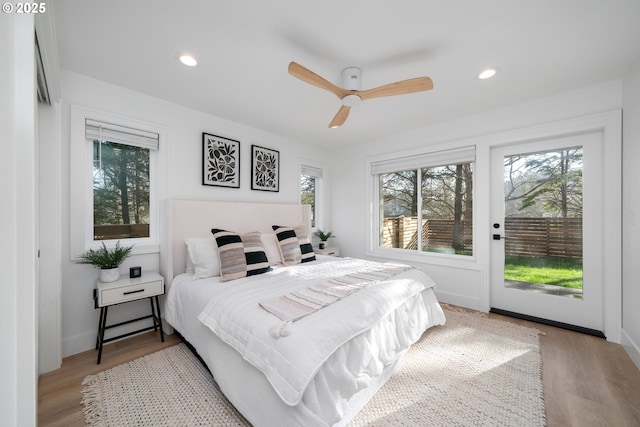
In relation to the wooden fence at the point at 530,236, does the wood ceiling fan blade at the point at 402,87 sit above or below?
above

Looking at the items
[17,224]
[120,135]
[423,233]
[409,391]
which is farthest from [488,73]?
[120,135]

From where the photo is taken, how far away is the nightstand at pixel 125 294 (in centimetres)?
204

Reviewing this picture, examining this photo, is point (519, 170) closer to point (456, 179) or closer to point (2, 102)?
point (456, 179)

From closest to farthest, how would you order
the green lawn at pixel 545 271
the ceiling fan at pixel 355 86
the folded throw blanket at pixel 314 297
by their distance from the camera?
1. the folded throw blanket at pixel 314 297
2. the ceiling fan at pixel 355 86
3. the green lawn at pixel 545 271

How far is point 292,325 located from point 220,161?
2.36 meters

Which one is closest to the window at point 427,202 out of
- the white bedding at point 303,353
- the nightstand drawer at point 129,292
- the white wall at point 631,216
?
the white wall at point 631,216

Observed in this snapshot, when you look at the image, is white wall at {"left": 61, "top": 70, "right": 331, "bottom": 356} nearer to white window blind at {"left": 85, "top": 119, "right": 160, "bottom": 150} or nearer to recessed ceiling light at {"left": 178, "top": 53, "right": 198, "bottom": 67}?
white window blind at {"left": 85, "top": 119, "right": 160, "bottom": 150}

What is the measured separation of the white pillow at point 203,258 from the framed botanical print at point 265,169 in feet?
3.87

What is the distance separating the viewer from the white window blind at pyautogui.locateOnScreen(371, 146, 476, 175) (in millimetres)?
3186

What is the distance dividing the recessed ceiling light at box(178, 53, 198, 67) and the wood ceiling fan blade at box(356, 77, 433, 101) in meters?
1.32

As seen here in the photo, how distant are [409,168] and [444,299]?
1.87 m

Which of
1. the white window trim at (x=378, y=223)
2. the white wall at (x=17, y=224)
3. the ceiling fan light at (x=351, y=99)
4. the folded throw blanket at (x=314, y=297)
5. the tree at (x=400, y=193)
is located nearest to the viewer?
the white wall at (x=17, y=224)

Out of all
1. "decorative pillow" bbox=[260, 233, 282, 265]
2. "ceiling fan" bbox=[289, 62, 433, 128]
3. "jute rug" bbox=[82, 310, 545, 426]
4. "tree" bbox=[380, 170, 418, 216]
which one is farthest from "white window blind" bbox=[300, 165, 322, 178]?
"jute rug" bbox=[82, 310, 545, 426]

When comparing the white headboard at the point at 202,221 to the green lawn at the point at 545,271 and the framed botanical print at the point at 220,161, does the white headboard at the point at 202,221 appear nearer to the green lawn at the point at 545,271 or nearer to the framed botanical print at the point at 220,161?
the framed botanical print at the point at 220,161
